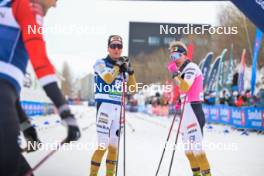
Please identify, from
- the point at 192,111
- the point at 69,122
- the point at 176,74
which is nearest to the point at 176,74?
the point at 176,74

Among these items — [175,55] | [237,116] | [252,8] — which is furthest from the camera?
[237,116]

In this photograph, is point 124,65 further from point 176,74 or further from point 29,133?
point 29,133

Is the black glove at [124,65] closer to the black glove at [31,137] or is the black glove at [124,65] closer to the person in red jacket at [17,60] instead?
the black glove at [31,137]

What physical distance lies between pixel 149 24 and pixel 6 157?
4.30 m

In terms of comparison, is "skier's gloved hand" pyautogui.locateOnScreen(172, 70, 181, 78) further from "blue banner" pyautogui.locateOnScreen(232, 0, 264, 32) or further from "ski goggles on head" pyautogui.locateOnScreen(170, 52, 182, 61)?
"blue banner" pyautogui.locateOnScreen(232, 0, 264, 32)

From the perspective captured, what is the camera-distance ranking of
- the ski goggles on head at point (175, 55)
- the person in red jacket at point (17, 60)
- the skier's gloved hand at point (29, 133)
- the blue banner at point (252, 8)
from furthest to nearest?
the blue banner at point (252, 8), the ski goggles on head at point (175, 55), the skier's gloved hand at point (29, 133), the person in red jacket at point (17, 60)

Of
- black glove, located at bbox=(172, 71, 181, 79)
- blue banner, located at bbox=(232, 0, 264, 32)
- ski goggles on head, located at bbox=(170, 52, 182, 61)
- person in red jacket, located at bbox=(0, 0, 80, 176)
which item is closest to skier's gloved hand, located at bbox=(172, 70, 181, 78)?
black glove, located at bbox=(172, 71, 181, 79)

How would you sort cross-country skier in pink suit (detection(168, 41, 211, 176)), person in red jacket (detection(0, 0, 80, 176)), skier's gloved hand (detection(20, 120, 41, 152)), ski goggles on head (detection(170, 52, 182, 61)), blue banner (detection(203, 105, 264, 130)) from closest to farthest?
person in red jacket (detection(0, 0, 80, 176)), skier's gloved hand (detection(20, 120, 41, 152)), cross-country skier in pink suit (detection(168, 41, 211, 176)), ski goggles on head (detection(170, 52, 182, 61)), blue banner (detection(203, 105, 264, 130))

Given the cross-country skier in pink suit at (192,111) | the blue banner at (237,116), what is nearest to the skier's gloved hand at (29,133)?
the cross-country skier in pink suit at (192,111)

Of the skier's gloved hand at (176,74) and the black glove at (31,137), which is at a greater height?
the skier's gloved hand at (176,74)

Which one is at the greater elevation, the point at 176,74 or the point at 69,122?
the point at 176,74

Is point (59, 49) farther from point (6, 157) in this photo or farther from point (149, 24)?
point (6, 157)

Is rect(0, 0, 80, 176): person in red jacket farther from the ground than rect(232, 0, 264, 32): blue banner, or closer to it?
closer to it

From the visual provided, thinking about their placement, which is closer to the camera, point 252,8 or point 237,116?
point 252,8
